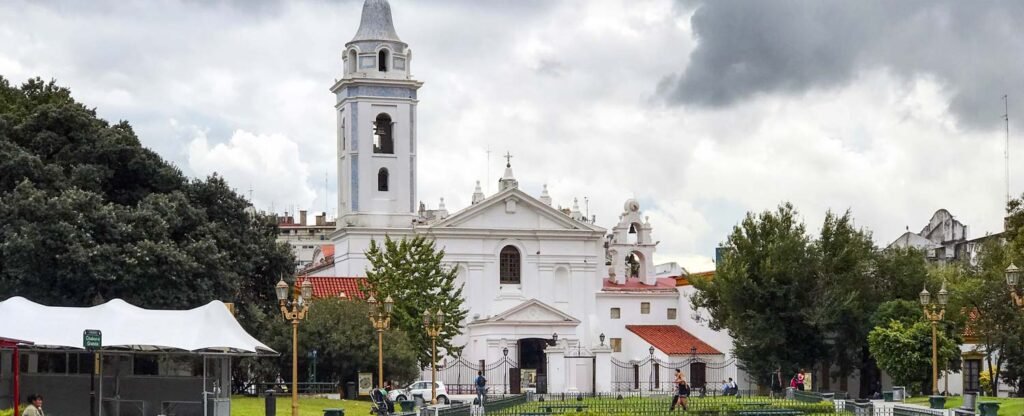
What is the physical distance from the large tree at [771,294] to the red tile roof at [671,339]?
8.21m

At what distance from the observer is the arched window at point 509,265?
277 feet

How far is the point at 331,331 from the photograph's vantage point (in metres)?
59.4

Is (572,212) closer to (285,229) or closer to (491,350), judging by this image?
(491,350)

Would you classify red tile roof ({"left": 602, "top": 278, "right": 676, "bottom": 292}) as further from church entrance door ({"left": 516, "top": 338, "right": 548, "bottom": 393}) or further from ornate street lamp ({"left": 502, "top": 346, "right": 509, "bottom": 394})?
ornate street lamp ({"left": 502, "top": 346, "right": 509, "bottom": 394})

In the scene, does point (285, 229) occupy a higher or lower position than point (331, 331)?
higher

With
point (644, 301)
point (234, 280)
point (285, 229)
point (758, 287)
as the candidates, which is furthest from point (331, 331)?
point (285, 229)

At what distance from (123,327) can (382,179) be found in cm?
4716

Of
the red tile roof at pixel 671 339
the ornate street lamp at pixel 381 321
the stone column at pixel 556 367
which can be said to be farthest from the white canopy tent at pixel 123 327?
the red tile roof at pixel 671 339

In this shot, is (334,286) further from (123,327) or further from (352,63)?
(123,327)

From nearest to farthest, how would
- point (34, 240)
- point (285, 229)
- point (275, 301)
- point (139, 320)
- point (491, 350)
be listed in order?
point (139, 320), point (34, 240), point (275, 301), point (491, 350), point (285, 229)

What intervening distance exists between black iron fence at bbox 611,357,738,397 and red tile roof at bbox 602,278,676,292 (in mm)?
4880

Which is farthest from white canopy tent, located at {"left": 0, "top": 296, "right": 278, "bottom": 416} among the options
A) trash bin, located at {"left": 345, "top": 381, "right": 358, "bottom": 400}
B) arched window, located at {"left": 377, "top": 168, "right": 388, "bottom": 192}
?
arched window, located at {"left": 377, "top": 168, "right": 388, "bottom": 192}

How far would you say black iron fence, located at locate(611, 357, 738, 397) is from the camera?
3150 inches

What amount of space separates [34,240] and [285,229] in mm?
105067
